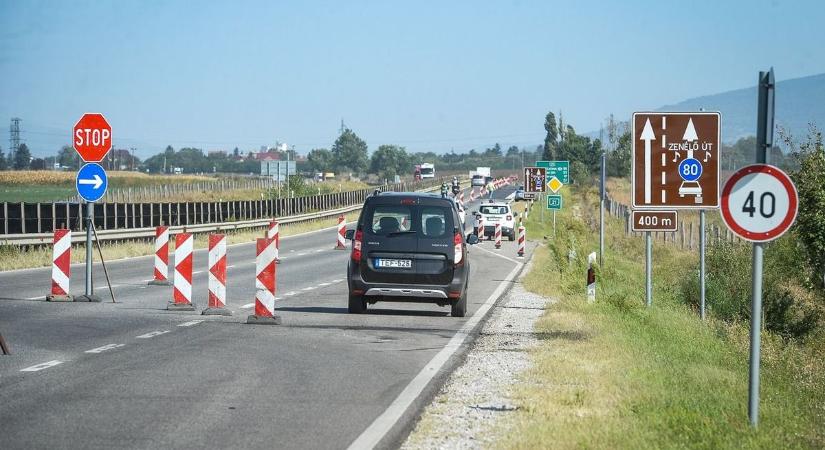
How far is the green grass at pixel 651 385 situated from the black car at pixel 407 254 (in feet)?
5.39

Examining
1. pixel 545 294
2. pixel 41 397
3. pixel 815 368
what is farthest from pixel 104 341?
pixel 545 294

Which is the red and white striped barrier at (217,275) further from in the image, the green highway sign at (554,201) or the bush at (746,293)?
the green highway sign at (554,201)

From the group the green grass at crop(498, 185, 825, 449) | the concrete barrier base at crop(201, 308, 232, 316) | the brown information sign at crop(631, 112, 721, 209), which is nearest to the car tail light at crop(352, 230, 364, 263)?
the concrete barrier base at crop(201, 308, 232, 316)

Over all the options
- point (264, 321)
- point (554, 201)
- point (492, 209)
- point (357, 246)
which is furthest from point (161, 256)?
point (492, 209)

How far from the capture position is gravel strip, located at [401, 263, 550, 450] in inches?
329

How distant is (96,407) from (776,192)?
531 cm

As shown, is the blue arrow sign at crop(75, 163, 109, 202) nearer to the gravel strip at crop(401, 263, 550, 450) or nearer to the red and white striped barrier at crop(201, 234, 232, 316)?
the red and white striped barrier at crop(201, 234, 232, 316)

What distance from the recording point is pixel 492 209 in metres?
58.1

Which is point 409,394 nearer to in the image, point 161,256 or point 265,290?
point 265,290

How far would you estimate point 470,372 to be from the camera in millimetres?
12047

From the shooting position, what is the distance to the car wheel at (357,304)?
18.9 m

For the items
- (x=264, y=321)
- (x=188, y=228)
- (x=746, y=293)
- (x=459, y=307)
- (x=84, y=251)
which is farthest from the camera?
(x=188, y=228)

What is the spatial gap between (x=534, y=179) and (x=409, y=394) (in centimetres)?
5721

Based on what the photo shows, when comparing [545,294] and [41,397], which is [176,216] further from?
[41,397]
